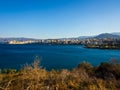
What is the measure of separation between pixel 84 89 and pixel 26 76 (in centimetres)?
198

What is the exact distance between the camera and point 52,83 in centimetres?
692

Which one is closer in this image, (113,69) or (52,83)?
(52,83)

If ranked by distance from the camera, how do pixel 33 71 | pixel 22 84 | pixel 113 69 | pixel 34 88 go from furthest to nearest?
pixel 113 69 < pixel 33 71 < pixel 22 84 < pixel 34 88

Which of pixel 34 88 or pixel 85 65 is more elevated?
pixel 34 88

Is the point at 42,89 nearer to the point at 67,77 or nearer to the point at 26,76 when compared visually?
the point at 26,76

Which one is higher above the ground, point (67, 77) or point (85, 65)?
point (67, 77)

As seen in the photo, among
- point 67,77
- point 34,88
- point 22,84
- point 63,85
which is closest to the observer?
point 34,88

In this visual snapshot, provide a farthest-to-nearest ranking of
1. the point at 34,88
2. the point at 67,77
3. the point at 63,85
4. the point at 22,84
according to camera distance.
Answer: the point at 67,77, the point at 63,85, the point at 22,84, the point at 34,88

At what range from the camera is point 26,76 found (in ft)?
23.5

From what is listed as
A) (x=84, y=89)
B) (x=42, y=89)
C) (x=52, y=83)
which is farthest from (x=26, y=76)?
(x=84, y=89)

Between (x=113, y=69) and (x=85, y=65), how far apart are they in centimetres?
518

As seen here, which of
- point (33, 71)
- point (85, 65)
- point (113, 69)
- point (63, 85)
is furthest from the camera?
point (85, 65)

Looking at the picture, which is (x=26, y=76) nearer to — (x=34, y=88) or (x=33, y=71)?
(x=33, y=71)

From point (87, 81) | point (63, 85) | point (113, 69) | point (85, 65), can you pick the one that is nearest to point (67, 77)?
point (87, 81)
